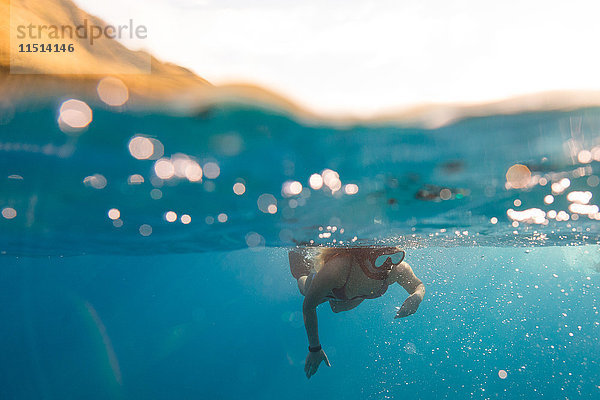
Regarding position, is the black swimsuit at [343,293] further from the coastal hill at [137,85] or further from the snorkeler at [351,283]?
the coastal hill at [137,85]

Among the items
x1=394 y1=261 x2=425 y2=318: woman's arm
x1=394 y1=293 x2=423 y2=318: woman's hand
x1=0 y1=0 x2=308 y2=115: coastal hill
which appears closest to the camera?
x1=0 y1=0 x2=308 y2=115: coastal hill

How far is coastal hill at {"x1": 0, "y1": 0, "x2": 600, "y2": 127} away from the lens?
339cm

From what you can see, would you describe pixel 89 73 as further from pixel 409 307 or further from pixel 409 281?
pixel 409 281

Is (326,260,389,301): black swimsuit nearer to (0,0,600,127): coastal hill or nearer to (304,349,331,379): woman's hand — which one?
(304,349,331,379): woman's hand

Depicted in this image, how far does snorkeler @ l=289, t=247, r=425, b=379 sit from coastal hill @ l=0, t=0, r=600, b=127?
3.03m

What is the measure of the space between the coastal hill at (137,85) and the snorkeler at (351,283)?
9.95ft

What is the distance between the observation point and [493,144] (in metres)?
5.18

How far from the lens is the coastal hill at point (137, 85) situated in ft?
11.1

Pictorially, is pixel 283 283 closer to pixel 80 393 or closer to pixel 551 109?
pixel 80 393

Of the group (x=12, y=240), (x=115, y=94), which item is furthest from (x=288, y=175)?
(x=12, y=240)

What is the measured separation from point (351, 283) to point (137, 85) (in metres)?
5.32

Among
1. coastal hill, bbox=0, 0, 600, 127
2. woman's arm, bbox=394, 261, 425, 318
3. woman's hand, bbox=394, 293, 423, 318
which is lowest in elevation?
woman's hand, bbox=394, 293, 423, 318

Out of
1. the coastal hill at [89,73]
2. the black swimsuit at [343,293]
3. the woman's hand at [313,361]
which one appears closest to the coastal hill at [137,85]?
the coastal hill at [89,73]

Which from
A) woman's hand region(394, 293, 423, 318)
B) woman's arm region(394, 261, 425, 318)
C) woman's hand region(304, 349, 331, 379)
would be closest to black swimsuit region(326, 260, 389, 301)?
woman's arm region(394, 261, 425, 318)
